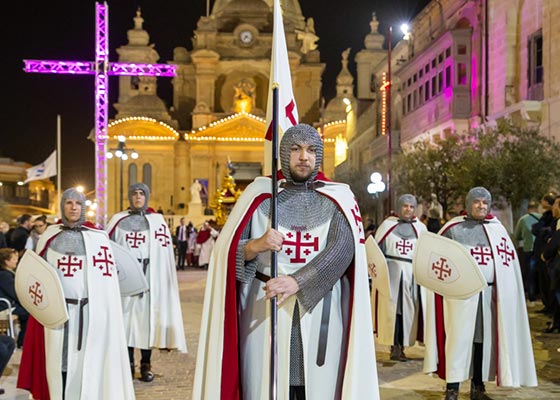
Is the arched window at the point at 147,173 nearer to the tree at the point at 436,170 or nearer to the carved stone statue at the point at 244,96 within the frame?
the carved stone statue at the point at 244,96

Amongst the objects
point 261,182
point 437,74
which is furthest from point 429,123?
point 261,182

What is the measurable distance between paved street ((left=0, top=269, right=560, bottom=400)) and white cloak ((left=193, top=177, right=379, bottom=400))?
356 cm

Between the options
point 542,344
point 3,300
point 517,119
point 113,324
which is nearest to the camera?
point 113,324

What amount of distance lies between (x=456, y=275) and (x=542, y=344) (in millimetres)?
4579

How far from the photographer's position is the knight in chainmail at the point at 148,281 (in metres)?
8.68

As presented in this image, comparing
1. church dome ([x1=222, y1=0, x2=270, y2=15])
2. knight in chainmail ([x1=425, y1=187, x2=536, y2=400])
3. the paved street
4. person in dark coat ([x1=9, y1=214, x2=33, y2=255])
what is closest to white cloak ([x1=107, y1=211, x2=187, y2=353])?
the paved street

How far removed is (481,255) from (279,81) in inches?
134

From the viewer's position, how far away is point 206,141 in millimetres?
61906

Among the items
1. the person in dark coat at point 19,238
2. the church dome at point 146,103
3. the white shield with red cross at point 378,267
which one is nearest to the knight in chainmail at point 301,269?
the white shield with red cross at point 378,267

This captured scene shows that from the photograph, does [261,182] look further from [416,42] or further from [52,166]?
[416,42]

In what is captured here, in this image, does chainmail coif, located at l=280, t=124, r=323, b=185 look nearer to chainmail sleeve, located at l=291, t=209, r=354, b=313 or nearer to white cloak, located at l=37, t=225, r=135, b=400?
chainmail sleeve, located at l=291, t=209, r=354, b=313

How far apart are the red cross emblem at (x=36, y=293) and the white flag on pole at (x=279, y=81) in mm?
2451

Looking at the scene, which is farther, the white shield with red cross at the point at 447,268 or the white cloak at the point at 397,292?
the white cloak at the point at 397,292

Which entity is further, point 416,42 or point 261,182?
point 416,42
